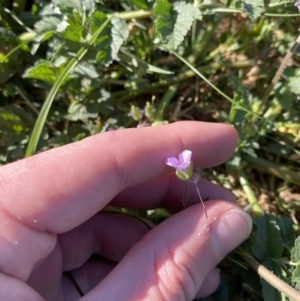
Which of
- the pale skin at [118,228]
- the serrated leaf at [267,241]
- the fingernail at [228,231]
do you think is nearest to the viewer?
the pale skin at [118,228]

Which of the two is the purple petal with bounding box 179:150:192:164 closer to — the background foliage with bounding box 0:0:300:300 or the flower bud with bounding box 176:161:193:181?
the flower bud with bounding box 176:161:193:181

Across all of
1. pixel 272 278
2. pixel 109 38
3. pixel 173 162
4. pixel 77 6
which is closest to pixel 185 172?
pixel 173 162

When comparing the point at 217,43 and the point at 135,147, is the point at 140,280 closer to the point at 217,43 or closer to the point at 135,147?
the point at 135,147

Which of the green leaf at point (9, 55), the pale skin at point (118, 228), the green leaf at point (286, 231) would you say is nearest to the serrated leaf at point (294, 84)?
the pale skin at point (118, 228)

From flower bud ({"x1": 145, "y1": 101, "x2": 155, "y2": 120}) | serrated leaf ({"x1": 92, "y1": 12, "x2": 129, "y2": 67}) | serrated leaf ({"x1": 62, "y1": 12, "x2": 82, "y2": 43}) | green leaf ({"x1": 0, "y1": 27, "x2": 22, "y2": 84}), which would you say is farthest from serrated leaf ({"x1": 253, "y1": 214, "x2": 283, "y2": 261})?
green leaf ({"x1": 0, "y1": 27, "x2": 22, "y2": 84})

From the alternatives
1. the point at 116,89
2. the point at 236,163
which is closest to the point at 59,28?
the point at 116,89

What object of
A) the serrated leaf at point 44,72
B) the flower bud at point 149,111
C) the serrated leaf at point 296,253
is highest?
the serrated leaf at point 44,72

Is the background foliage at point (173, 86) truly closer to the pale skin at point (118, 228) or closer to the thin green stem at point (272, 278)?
the thin green stem at point (272, 278)
